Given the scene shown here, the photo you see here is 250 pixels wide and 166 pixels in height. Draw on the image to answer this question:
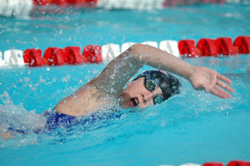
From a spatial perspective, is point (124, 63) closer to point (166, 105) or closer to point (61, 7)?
point (166, 105)

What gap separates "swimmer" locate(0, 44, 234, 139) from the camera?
1.50 metres

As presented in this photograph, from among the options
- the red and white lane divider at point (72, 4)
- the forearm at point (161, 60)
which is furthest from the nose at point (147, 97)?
the red and white lane divider at point (72, 4)

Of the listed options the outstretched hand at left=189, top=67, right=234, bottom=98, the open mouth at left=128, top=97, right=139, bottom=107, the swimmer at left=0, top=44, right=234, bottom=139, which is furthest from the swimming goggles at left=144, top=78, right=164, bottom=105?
the outstretched hand at left=189, top=67, right=234, bottom=98

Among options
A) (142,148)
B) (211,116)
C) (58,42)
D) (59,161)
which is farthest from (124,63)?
(58,42)

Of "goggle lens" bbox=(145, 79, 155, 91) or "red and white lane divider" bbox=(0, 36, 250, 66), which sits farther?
"red and white lane divider" bbox=(0, 36, 250, 66)

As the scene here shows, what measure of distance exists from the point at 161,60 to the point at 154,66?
6 centimetres

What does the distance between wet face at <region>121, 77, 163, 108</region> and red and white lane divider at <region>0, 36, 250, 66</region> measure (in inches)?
73.5

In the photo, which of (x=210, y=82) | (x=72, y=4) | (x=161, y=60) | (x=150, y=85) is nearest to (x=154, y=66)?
(x=161, y=60)

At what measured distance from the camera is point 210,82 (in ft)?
4.83

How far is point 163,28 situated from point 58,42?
2167 millimetres

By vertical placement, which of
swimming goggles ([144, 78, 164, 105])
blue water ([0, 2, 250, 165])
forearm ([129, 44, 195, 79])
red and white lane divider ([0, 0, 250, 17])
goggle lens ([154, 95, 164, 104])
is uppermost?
red and white lane divider ([0, 0, 250, 17])

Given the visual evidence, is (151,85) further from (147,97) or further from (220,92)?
(220,92)

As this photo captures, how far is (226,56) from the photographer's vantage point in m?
4.11

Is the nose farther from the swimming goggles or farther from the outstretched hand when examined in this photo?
the outstretched hand
